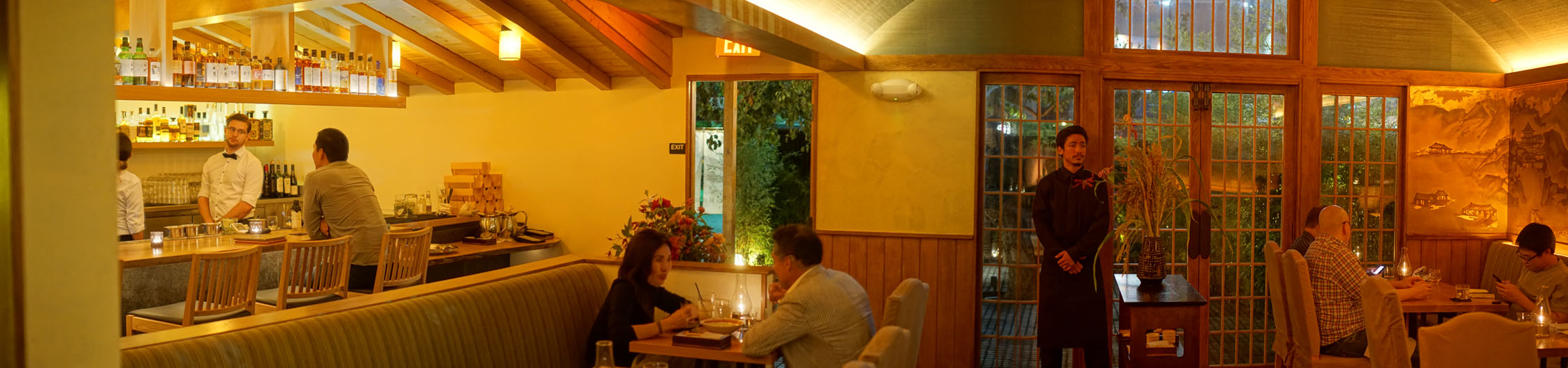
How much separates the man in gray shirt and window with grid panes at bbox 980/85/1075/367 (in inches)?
148

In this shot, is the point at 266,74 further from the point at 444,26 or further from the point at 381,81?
the point at 444,26

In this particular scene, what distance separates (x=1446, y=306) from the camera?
5.50m

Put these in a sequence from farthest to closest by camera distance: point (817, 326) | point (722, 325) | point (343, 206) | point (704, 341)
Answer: point (343, 206)
point (722, 325)
point (704, 341)
point (817, 326)

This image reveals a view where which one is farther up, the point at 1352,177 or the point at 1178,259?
the point at 1352,177

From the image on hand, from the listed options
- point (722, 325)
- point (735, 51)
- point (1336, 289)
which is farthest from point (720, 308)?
point (735, 51)

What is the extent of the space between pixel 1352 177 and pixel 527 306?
5618mm

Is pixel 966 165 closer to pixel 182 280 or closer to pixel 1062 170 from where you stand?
pixel 1062 170

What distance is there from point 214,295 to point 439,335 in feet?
4.22

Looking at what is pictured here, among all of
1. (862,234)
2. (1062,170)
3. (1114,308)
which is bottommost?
(1114,308)

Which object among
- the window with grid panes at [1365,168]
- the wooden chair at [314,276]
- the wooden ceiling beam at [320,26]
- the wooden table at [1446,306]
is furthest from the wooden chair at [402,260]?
the window with grid panes at [1365,168]

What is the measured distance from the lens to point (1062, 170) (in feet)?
19.9

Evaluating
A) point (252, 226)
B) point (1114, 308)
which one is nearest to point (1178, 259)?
point (1114, 308)

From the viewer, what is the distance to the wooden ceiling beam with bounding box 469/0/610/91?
6824mm

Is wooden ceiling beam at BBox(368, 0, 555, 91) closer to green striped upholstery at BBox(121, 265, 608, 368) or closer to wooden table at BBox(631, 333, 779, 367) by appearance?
green striped upholstery at BBox(121, 265, 608, 368)
